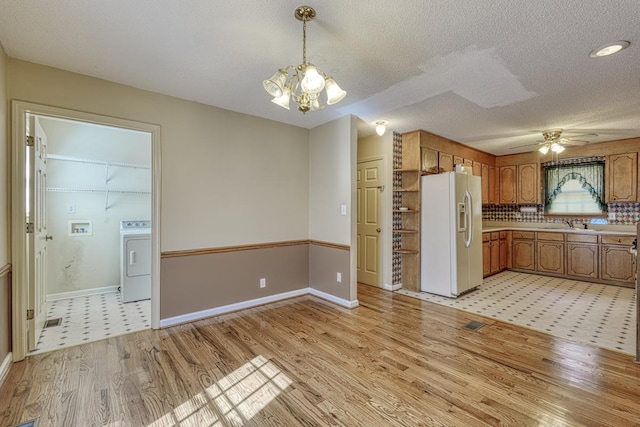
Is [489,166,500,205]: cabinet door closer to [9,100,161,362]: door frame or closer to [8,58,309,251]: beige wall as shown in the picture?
[8,58,309,251]: beige wall

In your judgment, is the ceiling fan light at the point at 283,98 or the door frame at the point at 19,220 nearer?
the ceiling fan light at the point at 283,98

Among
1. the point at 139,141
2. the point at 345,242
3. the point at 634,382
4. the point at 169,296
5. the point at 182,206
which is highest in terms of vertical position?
the point at 139,141

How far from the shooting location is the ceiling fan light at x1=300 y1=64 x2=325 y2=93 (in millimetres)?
1699

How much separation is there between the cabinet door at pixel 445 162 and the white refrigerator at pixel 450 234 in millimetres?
489

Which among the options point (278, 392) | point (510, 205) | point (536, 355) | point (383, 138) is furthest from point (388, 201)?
point (510, 205)

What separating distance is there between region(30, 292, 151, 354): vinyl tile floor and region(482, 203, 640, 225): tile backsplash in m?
6.58

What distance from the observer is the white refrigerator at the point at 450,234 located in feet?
13.1

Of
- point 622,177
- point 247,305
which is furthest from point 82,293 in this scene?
point 622,177

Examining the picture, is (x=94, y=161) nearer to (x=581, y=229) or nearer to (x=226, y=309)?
(x=226, y=309)

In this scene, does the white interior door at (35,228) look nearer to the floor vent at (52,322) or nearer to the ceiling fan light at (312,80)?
the floor vent at (52,322)

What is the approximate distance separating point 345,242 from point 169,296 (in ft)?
6.71

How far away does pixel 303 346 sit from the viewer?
263 cm

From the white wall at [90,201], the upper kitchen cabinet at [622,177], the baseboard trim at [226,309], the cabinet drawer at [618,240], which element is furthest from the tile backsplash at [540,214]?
the white wall at [90,201]

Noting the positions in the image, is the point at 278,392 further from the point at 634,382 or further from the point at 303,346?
the point at 634,382
